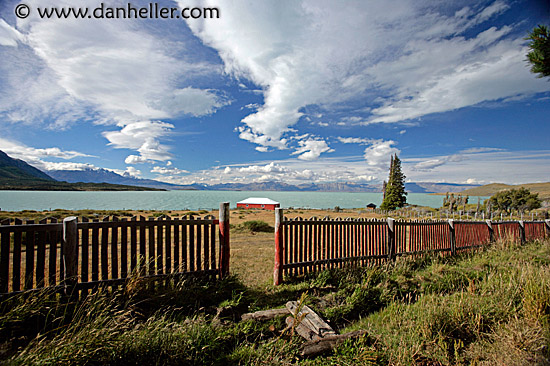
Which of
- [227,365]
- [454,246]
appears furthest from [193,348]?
[454,246]

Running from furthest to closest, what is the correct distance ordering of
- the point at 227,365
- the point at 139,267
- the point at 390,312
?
the point at 139,267
the point at 390,312
the point at 227,365

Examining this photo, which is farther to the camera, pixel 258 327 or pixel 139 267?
pixel 139 267

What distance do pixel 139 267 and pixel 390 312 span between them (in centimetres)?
446

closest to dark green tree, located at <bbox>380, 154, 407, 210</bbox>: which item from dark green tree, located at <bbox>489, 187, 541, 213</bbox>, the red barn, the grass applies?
dark green tree, located at <bbox>489, 187, 541, 213</bbox>

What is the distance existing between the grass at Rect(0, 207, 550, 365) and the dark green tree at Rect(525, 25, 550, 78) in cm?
371

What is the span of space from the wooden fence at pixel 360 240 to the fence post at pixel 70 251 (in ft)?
12.2

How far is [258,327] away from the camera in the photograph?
356 centimetres

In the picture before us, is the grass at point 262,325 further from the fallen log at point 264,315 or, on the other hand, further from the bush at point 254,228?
the bush at point 254,228

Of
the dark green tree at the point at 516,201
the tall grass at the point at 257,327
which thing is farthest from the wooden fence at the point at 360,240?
the dark green tree at the point at 516,201

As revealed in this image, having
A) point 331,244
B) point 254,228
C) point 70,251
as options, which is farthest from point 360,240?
point 254,228

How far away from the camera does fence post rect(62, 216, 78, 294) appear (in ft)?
12.9

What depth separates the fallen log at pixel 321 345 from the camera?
2.99m

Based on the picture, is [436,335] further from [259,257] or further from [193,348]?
[259,257]

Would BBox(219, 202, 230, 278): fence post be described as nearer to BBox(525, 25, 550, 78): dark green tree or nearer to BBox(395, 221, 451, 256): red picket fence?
BBox(395, 221, 451, 256): red picket fence
